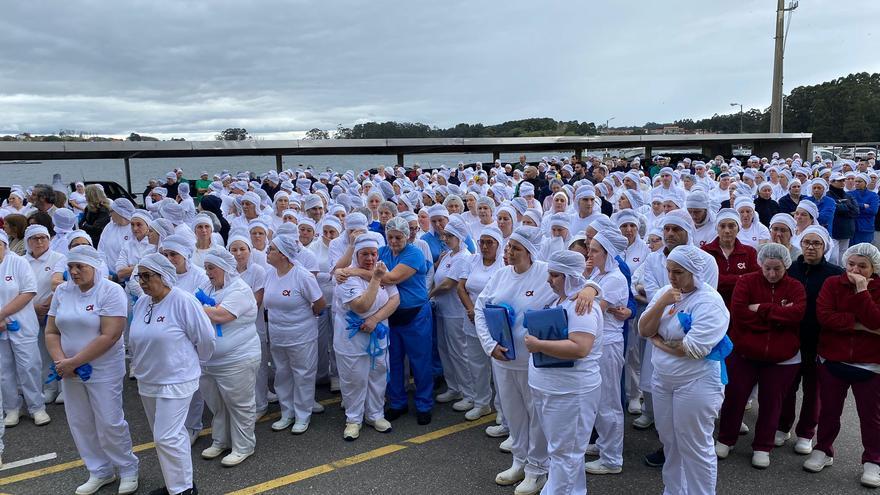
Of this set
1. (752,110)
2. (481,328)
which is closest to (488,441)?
(481,328)

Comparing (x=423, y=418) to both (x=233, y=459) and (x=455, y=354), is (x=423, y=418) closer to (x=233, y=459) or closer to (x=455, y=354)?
(x=455, y=354)

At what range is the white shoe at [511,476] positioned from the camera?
461 centimetres

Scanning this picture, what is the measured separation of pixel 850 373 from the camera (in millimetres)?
4457

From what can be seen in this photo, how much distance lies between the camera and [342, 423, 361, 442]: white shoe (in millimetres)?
5457

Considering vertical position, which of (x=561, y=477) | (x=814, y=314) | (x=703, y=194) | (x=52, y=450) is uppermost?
(x=703, y=194)

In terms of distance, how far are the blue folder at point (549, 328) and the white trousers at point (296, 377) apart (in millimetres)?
2584

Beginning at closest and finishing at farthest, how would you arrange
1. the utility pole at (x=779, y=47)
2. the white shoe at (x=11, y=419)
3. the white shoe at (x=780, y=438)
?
the white shoe at (x=780, y=438) → the white shoe at (x=11, y=419) → the utility pole at (x=779, y=47)

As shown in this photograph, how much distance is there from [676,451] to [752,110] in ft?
340

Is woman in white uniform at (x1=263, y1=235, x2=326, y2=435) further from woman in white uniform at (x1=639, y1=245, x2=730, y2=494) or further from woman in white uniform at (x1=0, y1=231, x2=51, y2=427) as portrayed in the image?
woman in white uniform at (x1=639, y1=245, x2=730, y2=494)

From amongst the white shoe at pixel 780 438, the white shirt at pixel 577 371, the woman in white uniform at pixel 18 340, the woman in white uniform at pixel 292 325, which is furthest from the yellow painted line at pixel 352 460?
the woman in white uniform at pixel 18 340

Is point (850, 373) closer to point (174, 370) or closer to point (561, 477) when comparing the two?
point (561, 477)

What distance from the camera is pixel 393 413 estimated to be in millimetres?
5945

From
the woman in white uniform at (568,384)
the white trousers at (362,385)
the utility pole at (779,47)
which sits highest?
the utility pole at (779,47)

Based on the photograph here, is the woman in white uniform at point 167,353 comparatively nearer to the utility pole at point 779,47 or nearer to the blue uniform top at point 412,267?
the blue uniform top at point 412,267
